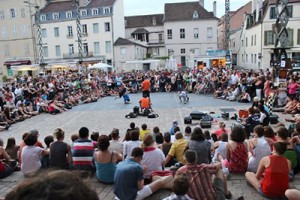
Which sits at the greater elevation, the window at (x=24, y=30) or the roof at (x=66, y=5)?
the roof at (x=66, y=5)

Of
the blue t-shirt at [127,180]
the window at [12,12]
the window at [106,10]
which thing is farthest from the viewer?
the window at [12,12]

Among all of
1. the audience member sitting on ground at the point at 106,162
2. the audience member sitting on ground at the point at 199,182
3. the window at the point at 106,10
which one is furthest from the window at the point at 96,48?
the audience member sitting on ground at the point at 199,182

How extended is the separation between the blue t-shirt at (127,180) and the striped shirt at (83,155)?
1.83 meters

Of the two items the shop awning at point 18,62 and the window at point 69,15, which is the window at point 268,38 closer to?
the window at point 69,15

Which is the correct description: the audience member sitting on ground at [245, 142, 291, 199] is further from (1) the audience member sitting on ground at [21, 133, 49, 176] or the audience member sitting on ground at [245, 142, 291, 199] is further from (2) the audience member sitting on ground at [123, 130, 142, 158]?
(1) the audience member sitting on ground at [21, 133, 49, 176]

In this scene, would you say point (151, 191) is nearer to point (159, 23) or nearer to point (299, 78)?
point (299, 78)

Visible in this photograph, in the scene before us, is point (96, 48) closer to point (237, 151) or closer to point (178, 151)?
point (178, 151)

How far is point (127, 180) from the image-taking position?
4914 millimetres

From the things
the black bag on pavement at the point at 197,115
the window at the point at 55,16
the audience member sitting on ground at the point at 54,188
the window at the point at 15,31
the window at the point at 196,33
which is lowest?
the black bag on pavement at the point at 197,115

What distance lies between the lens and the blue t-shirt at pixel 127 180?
4.89 m

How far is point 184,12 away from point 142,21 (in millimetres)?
9546

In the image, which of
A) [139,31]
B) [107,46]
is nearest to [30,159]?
[107,46]

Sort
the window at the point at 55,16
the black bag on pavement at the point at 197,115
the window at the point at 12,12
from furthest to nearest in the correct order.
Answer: the window at the point at 12,12 → the window at the point at 55,16 → the black bag on pavement at the point at 197,115

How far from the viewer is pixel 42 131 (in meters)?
13.9
